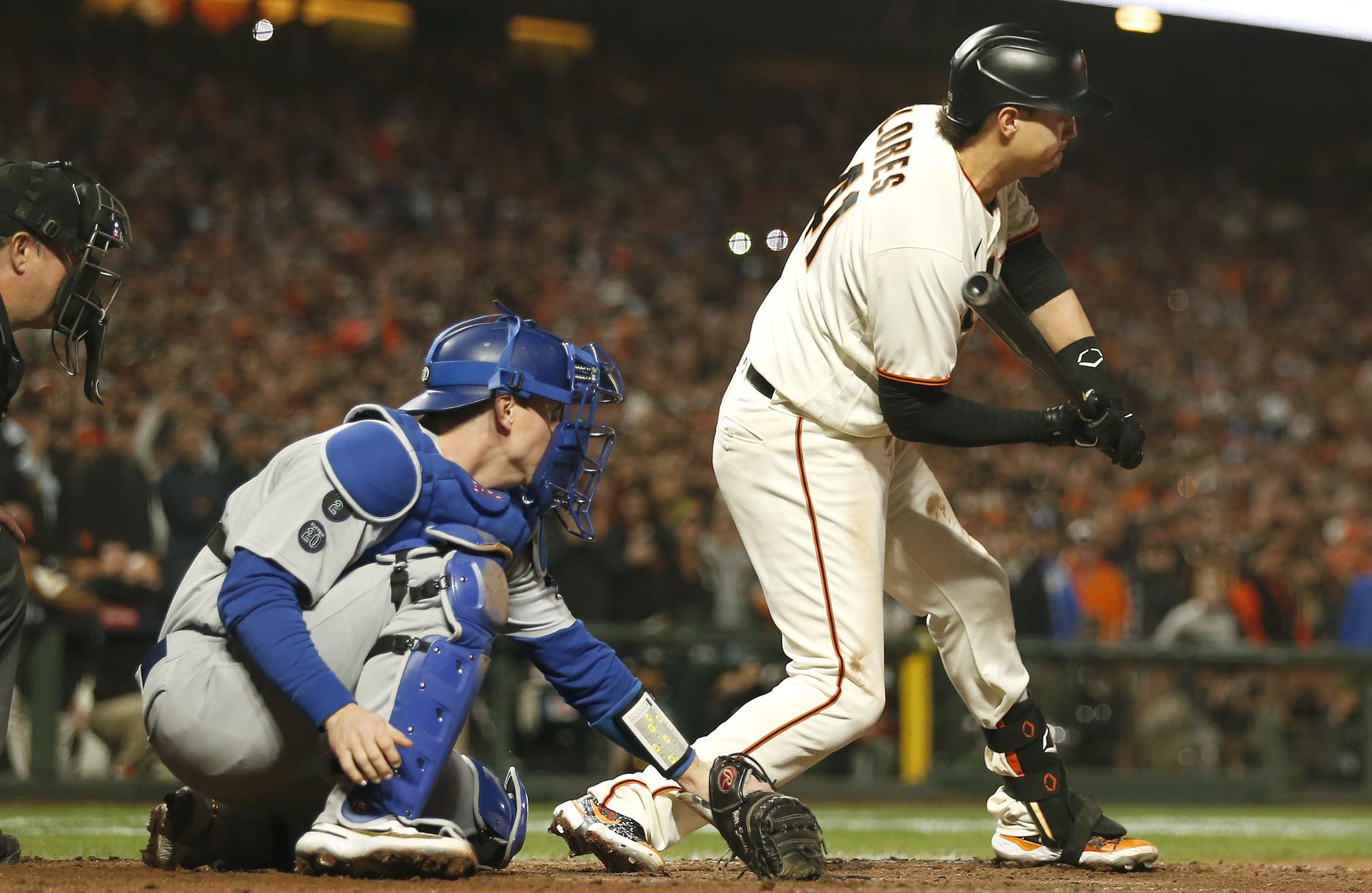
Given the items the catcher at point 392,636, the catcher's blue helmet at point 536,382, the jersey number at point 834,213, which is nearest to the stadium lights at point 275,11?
the jersey number at point 834,213

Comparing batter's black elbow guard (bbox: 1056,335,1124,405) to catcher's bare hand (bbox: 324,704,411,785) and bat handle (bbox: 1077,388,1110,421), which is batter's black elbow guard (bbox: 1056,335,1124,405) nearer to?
bat handle (bbox: 1077,388,1110,421)

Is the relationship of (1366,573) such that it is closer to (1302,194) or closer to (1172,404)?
Answer: (1172,404)

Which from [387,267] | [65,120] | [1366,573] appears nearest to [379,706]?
[1366,573]

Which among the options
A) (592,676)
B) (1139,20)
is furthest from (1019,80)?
(1139,20)

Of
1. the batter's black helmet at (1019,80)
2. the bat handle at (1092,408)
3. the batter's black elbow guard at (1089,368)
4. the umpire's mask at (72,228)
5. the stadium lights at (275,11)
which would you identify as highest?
the stadium lights at (275,11)

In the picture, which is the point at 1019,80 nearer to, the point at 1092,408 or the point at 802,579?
the point at 1092,408

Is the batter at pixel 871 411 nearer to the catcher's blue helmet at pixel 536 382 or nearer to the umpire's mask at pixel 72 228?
the catcher's blue helmet at pixel 536 382
